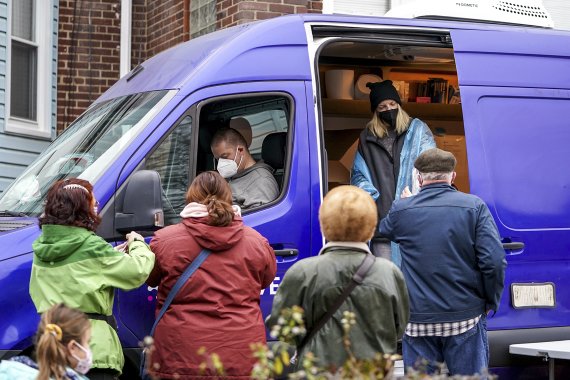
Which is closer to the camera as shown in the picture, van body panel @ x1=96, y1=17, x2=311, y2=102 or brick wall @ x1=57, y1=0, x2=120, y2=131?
van body panel @ x1=96, y1=17, x2=311, y2=102

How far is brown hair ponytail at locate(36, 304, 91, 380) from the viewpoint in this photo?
169 inches

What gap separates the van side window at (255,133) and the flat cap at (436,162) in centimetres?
84

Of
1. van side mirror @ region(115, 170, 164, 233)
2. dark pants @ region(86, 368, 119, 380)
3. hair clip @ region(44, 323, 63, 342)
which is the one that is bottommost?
dark pants @ region(86, 368, 119, 380)

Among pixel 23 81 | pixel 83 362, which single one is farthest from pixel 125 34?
pixel 83 362

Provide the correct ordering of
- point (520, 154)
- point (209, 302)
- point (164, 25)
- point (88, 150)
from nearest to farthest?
point (209, 302)
point (88, 150)
point (520, 154)
point (164, 25)

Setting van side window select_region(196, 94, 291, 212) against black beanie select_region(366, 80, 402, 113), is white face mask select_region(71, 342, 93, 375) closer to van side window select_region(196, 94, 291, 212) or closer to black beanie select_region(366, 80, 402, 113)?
van side window select_region(196, 94, 291, 212)

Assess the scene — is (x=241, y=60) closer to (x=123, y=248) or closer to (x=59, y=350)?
(x=123, y=248)

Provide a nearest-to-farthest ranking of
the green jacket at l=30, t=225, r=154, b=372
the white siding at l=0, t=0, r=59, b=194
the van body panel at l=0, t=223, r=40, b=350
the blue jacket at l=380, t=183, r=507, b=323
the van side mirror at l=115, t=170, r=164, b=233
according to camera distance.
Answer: the green jacket at l=30, t=225, r=154, b=372 → the van body panel at l=0, t=223, r=40, b=350 → the van side mirror at l=115, t=170, r=164, b=233 → the blue jacket at l=380, t=183, r=507, b=323 → the white siding at l=0, t=0, r=59, b=194

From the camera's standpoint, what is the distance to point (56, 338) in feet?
14.2

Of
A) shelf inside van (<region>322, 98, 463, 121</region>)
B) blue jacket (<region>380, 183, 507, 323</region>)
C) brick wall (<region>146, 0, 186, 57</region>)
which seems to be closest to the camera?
blue jacket (<region>380, 183, 507, 323</region>)

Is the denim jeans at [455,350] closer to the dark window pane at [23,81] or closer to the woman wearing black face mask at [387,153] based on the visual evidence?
the woman wearing black face mask at [387,153]

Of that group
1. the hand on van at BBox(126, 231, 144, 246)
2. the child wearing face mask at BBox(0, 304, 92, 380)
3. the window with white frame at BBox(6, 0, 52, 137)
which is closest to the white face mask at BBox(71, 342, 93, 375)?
the child wearing face mask at BBox(0, 304, 92, 380)

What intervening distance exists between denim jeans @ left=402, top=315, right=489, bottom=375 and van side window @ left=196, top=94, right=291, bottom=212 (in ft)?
3.89

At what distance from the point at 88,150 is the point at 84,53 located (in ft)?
23.1
